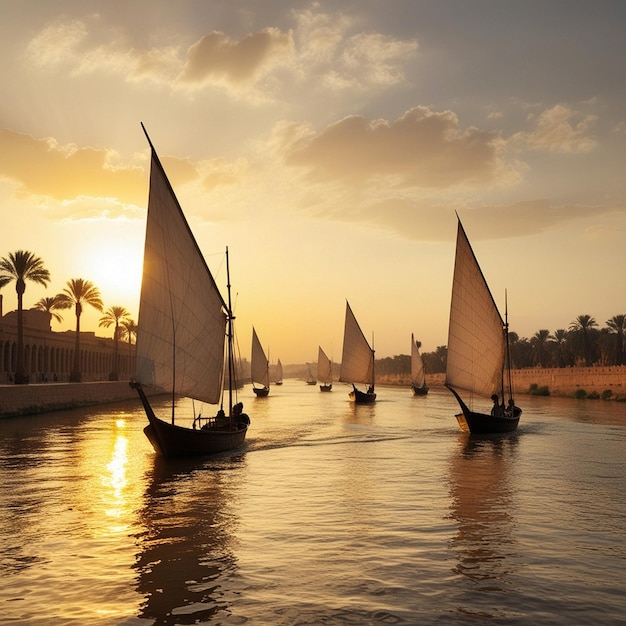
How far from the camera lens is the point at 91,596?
9711 millimetres

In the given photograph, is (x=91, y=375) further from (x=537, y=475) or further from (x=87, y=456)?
(x=537, y=475)

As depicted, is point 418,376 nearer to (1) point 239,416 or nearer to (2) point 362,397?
(2) point 362,397

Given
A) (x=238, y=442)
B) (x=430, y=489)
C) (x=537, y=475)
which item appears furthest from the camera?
(x=238, y=442)

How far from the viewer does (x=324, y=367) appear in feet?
427

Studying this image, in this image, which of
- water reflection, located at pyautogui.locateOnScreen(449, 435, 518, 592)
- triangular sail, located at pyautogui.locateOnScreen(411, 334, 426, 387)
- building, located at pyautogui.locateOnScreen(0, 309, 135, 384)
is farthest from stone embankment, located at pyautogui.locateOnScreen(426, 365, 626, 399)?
building, located at pyautogui.locateOnScreen(0, 309, 135, 384)

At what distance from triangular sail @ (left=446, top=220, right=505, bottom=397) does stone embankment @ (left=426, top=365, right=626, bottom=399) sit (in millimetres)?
42444

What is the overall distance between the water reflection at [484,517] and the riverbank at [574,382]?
5433cm

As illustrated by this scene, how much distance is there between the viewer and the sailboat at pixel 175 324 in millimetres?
22286

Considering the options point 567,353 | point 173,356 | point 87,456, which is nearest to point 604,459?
point 173,356

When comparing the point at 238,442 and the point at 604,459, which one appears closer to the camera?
the point at 604,459

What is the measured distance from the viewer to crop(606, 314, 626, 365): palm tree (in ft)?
293

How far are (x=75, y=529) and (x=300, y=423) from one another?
34347mm

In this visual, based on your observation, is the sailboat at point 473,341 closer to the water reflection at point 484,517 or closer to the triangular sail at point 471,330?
the triangular sail at point 471,330

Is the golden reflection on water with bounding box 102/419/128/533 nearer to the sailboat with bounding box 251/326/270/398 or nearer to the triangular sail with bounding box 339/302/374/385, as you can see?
the triangular sail with bounding box 339/302/374/385
